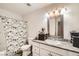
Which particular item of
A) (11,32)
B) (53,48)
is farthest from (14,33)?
(53,48)

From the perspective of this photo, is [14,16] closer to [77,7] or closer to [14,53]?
[14,53]

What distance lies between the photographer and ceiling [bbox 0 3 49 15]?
168 cm

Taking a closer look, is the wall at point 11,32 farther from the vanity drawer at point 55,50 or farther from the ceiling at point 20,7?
the vanity drawer at point 55,50

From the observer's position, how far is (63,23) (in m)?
1.67

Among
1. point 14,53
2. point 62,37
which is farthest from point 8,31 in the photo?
point 62,37

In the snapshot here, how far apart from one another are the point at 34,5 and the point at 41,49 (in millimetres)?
746

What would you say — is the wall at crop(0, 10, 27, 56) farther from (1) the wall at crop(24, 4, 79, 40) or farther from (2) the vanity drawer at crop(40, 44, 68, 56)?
(2) the vanity drawer at crop(40, 44, 68, 56)

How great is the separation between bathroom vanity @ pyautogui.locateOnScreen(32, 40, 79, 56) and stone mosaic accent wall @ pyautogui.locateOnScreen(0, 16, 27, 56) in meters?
0.23

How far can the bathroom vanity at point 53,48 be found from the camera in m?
1.53

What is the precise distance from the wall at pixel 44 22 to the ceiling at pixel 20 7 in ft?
0.23

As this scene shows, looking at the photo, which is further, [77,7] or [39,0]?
[39,0]

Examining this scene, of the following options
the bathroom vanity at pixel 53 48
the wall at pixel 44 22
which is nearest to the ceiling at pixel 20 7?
the wall at pixel 44 22

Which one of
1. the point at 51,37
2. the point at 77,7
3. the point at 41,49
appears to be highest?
the point at 77,7

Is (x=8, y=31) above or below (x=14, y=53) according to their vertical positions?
above
